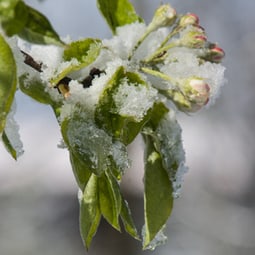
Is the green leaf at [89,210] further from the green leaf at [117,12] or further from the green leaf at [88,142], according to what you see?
the green leaf at [117,12]

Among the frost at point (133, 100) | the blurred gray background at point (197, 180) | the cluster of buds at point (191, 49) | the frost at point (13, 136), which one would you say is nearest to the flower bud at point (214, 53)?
the cluster of buds at point (191, 49)

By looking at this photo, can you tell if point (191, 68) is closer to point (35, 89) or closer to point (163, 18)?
point (163, 18)

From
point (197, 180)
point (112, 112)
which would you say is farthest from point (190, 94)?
point (197, 180)

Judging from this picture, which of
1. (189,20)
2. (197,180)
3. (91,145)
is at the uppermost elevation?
(189,20)

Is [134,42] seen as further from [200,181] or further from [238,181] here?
[200,181]

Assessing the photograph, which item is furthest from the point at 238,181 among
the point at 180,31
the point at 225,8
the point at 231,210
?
the point at 180,31

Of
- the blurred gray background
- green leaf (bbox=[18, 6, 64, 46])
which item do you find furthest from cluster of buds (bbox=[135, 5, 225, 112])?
the blurred gray background
